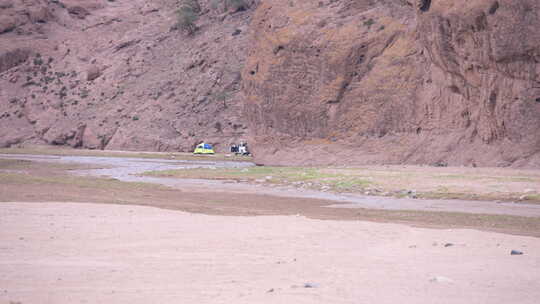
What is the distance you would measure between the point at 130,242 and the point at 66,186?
39.6 feet

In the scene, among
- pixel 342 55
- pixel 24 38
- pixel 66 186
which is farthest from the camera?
pixel 24 38

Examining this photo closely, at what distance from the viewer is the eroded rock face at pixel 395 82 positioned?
25.0 meters

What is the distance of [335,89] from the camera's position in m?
33.7

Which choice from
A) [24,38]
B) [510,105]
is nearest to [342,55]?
[510,105]

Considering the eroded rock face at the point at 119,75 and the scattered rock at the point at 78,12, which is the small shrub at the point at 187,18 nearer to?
the eroded rock face at the point at 119,75

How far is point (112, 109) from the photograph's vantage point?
204 feet

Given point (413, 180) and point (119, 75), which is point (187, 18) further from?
point (413, 180)

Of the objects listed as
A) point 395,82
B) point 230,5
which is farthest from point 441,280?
point 230,5

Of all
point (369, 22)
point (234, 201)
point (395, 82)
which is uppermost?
point (369, 22)

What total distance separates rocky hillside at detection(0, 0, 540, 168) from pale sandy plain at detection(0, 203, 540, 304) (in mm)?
17101

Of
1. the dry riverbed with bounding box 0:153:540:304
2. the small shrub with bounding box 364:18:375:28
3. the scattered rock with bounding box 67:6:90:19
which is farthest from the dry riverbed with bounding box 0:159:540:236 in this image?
the scattered rock with bounding box 67:6:90:19

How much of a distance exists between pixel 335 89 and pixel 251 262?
1072 inches

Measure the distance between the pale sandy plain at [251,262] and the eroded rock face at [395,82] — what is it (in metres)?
16.9

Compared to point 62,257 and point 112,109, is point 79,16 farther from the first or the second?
point 62,257
